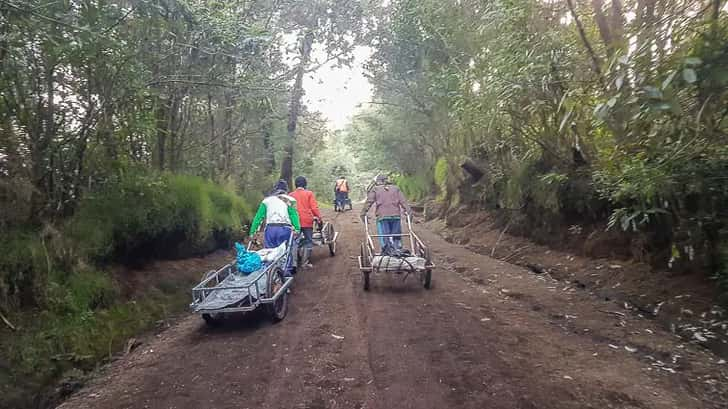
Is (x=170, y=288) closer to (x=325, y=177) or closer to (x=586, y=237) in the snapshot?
(x=586, y=237)

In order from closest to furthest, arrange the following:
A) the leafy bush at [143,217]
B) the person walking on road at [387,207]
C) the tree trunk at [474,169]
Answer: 1. the leafy bush at [143,217]
2. the person walking on road at [387,207]
3. the tree trunk at [474,169]

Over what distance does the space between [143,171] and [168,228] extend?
1088mm

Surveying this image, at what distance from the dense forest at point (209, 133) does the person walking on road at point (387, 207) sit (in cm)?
232

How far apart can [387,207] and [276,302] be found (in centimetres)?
333

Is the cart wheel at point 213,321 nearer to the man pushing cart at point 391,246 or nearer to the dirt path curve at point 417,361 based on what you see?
the dirt path curve at point 417,361

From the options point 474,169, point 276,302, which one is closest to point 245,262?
point 276,302

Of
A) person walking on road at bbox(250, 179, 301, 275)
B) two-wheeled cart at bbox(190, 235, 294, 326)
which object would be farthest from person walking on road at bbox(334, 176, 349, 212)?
two-wheeled cart at bbox(190, 235, 294, 326)

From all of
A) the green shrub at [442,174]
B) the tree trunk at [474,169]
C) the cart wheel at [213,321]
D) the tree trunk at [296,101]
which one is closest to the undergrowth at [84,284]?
the cart wheel at [213,321]

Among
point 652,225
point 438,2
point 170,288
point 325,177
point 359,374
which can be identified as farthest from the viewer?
point 325,177

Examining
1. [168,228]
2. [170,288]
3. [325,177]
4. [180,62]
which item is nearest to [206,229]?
[168,228]

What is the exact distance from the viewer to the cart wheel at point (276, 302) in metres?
6.38

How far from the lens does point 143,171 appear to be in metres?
8.19

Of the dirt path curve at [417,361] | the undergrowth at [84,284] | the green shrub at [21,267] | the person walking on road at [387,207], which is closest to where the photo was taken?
the dirt path curve at [417,361]

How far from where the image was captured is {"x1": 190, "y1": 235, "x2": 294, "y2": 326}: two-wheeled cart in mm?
5859
